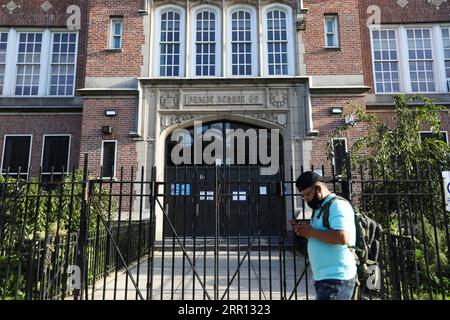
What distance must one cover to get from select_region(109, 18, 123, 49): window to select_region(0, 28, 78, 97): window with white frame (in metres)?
2.36

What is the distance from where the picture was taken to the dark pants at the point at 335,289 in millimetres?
3234

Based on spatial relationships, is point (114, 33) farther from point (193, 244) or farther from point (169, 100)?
point (193, 244)

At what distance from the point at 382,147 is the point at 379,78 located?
7.60 metres

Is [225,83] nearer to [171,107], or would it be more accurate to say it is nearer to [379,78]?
[171,107]

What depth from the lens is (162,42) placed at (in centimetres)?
1347

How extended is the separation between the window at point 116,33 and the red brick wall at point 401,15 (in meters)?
9.96

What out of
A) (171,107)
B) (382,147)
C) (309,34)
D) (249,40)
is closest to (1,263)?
(171,107)

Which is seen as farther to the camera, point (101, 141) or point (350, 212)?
point (101, 141)

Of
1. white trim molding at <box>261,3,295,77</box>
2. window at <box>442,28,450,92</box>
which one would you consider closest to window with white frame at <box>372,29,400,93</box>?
window at <box>442,28,450,92</box>

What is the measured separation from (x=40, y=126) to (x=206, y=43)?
7511 millimetres

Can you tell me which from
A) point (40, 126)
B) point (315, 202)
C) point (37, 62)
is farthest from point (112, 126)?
point (315, 202)

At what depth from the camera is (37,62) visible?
14.7 metres

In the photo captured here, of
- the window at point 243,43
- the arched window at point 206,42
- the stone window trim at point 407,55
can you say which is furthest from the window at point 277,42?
the stone window trim at point 407,55

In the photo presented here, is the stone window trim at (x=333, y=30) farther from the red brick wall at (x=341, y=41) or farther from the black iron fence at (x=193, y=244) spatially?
the black iron fence at (x=193, y=244)
